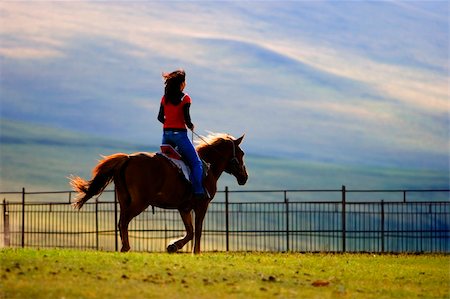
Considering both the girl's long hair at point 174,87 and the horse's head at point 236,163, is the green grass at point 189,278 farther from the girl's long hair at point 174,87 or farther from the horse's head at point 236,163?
the girl's long hair at point 174,87

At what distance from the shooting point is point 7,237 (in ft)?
112

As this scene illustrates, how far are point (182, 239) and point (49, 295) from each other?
6.55 m

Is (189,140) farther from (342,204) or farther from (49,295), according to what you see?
(342,204)

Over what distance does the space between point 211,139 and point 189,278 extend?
5.89 metres

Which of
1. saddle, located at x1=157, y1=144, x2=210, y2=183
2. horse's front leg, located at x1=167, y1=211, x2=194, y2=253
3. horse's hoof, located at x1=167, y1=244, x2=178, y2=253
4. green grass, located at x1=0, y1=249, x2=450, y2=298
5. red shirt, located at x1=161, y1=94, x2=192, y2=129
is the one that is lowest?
green grass, located at x1=0, y1=249, x2=450, y2=298

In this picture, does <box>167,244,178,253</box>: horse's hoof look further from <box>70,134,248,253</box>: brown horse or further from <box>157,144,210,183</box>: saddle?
<box>157,144,210,183</box>: saddle

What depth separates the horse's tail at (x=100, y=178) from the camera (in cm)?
2102

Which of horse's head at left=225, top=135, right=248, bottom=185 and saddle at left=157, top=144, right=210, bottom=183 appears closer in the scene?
saddle at left=157, top=144, right=210, bottom=183

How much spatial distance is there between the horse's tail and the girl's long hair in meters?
1.46

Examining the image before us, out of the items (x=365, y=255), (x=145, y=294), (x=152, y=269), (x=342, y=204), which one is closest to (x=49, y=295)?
(x=145, y=294)

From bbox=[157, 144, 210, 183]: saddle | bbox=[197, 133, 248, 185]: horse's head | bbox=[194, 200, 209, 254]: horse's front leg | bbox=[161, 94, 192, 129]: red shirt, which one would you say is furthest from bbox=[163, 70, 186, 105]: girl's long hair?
bbox=[194, 200, 209, 254]: horse's front leg

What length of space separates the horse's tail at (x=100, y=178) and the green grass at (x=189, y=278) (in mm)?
1546

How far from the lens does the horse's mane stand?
75.2 ft

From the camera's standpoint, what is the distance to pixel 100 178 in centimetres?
2120
